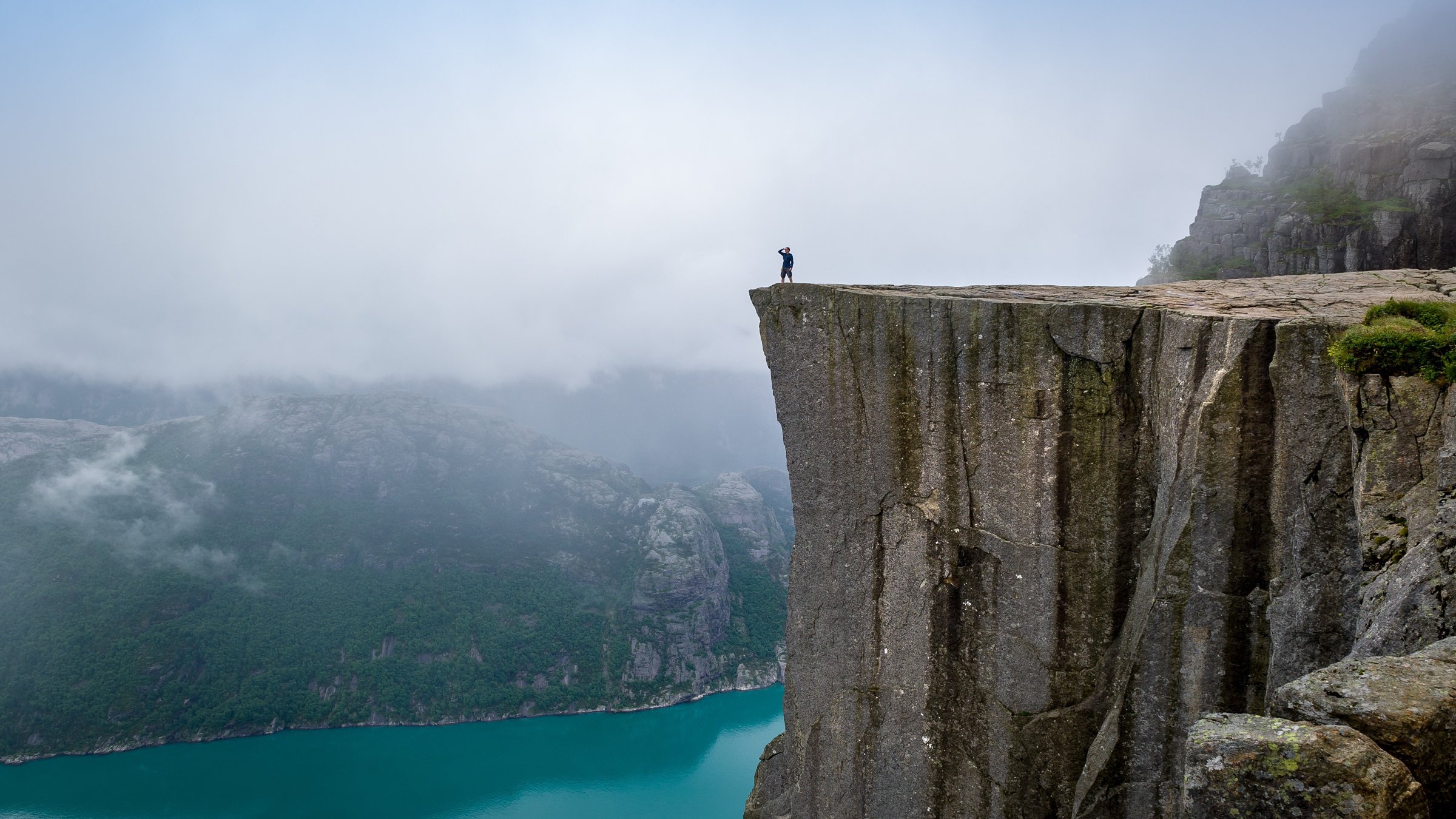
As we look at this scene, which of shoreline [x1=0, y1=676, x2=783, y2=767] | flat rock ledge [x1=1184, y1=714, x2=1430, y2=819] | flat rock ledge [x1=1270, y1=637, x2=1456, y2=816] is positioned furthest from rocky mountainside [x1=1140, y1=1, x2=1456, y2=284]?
shoreline [x1=0, y1=676, x2=783, y2=767]

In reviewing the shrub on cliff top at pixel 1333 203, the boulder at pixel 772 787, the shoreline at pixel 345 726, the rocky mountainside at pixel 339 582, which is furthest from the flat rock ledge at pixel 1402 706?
the rocky mountainside at pixel 339 582

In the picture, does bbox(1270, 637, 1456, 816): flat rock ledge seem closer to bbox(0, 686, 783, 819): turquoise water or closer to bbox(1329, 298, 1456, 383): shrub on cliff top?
bbox(1329, 298, 1456, 383): shrub on cliff top

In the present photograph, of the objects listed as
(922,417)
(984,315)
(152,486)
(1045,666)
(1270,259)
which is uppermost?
(1270,259)

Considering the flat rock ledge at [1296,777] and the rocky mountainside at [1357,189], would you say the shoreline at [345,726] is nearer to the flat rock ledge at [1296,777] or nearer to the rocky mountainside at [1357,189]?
the rocky mountainside at [1357,189]

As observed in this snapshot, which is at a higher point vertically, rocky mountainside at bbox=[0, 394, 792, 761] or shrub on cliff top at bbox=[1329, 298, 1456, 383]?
shrub on cliff top at bbox=[1329, 298, 1456, 383]

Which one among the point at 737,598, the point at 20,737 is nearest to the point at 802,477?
the point at 20,737

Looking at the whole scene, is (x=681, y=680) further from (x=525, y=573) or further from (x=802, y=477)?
(x=802, y=477)

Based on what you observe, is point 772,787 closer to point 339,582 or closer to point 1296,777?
point 1296,777

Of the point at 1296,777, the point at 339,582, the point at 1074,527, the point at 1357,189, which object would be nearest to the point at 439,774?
the point at 339,582
